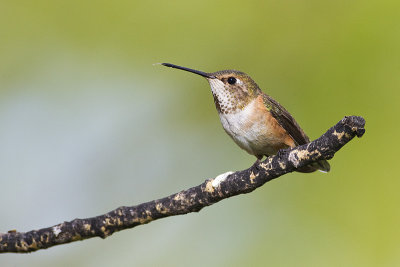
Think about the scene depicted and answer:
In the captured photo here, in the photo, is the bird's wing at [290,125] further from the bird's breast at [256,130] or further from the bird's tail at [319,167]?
the bird's tail at [319,167]

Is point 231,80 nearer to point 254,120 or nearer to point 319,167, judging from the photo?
point 254,120

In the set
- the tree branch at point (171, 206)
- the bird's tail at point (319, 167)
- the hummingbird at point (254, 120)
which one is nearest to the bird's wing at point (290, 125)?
the hummingbird at point (254, 120)

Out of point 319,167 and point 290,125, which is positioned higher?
point 290,125

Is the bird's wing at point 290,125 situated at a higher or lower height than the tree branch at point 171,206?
higher

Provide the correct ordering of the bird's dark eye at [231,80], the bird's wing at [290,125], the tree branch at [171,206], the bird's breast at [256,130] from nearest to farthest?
the tree branch at [171,206] < the bird's breast at [256,130] < the bird's wing at [290,125] < the bird's dark eye at [231,80]

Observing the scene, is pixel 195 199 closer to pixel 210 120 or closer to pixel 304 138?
pixel 304 138

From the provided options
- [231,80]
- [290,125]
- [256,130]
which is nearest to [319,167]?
[290,125]
